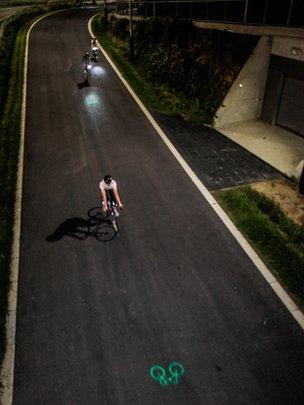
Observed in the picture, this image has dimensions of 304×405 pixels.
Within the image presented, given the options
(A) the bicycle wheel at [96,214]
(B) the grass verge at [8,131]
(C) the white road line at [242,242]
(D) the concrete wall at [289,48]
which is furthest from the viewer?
(D) the concrete wall at [289,48]

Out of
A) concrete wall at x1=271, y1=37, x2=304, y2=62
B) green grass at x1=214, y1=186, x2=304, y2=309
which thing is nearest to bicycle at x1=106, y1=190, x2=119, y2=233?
green grass at x1=214, y1=186, x2=304, y2=309

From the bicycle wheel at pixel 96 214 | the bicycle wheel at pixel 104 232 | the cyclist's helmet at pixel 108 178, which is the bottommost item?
the bicycle wheel at pixel 104 232

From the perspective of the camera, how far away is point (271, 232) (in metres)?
10.0

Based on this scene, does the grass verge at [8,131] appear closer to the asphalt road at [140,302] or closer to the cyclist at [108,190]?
the asphalt road at [140,302]

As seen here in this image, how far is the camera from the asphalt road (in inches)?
256

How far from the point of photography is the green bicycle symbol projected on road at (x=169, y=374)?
21.4ft

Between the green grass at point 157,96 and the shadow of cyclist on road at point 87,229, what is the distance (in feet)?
Result: 31.7

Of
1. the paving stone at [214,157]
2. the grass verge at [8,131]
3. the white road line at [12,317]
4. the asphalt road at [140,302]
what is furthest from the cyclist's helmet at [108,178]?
the paving stone at [214,157]

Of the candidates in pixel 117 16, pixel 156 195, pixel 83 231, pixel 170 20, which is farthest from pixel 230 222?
pixel 117 16

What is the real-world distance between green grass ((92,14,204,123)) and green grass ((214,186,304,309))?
25.2ft

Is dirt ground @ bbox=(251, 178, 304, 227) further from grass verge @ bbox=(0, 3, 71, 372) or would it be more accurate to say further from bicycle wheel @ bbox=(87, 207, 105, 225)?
grass verge @ bbox=(0, 3, 71, 372)

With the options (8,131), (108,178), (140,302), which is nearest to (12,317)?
(140,302)

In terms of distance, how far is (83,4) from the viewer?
181 ft

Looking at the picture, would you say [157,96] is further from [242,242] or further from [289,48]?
[242,242]
